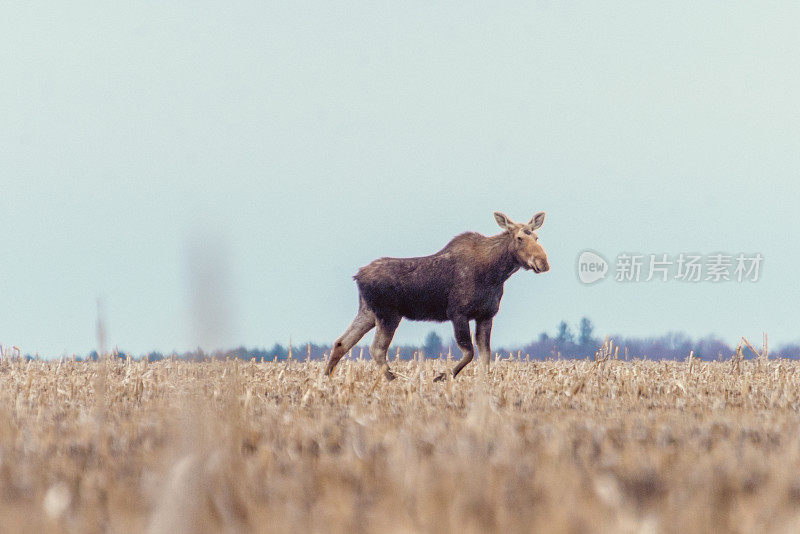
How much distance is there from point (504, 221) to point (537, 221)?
1.47ft

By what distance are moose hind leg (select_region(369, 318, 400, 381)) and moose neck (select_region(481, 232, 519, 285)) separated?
145 centimetres

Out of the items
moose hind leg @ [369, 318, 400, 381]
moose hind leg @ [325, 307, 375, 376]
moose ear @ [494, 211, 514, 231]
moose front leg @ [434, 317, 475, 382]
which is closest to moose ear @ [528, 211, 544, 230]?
moose ear @ [494, 211, 514, 231]

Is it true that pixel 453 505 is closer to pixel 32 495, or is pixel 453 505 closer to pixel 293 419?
pixel 32 495

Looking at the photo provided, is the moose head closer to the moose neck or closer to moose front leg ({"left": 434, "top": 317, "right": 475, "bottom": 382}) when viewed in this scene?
the moose neck

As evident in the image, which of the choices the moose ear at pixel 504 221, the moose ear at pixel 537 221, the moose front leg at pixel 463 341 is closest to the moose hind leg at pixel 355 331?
the moose front leg at pixel 463 341

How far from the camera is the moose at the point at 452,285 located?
34.7 feet

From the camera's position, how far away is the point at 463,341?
1043 cm

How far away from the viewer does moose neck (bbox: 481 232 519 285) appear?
1068 centimetres

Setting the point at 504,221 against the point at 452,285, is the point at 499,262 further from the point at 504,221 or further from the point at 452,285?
the point at 452,285

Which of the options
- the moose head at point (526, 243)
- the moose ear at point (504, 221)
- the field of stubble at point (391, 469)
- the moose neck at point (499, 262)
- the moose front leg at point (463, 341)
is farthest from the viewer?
the moose ear at point (504, 221)

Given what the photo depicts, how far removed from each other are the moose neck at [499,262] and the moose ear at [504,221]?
0.12m

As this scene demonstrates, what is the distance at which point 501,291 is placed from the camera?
10.9 m

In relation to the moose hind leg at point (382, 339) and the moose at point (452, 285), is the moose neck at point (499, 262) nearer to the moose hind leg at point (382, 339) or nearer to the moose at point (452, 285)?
the moose at point (452, 285)

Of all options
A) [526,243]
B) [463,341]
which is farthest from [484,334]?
[526,243]
